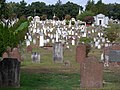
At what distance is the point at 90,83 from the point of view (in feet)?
50.7

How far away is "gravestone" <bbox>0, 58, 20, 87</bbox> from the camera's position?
14.8 meters

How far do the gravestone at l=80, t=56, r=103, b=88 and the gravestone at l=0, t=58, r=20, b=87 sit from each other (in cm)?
249

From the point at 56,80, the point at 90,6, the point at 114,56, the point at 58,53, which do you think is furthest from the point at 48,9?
the point at 56,80

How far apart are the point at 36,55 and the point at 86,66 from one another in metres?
10.4

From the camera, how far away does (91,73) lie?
50.7 feet

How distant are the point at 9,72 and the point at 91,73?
10.1ft

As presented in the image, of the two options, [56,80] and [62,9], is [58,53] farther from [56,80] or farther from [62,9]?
[62,9]

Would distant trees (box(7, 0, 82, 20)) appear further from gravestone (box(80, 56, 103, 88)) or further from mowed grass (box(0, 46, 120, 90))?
gravestone (box(80, 56, 103, 88))

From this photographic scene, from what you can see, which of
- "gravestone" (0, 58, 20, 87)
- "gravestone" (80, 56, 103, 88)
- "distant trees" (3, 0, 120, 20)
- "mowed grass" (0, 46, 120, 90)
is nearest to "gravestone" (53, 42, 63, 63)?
"mowed grass" (0, 46, 120, 90)

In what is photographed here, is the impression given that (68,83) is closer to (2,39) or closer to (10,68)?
(10,68)

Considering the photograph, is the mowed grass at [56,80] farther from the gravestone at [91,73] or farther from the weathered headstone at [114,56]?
the weathered headstone at [114,56]

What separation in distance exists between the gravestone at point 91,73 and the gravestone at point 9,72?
2.49m

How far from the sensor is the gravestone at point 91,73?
15344 millimetres

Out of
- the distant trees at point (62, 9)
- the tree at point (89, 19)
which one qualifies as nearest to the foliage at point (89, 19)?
the tree at point (89, 19)
